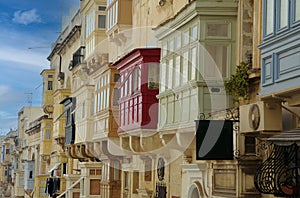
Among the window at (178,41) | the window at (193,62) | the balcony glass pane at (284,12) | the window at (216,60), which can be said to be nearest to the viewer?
the balcony glass pane at (284,12)

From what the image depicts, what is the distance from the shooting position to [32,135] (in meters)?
63.0

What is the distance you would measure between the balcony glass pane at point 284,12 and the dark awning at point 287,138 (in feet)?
5.75

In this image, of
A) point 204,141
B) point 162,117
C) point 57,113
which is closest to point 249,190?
point 204,141

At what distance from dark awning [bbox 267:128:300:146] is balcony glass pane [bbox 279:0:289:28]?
175 centimetres

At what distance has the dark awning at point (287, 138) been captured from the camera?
38.9ft

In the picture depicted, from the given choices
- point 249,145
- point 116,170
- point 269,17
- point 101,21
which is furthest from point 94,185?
point 269,17

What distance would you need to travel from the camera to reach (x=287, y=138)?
39.4ft

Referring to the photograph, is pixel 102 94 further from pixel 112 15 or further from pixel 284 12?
pixel 284 12

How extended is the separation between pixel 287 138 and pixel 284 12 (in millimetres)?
2047

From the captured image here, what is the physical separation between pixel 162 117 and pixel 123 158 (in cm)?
827

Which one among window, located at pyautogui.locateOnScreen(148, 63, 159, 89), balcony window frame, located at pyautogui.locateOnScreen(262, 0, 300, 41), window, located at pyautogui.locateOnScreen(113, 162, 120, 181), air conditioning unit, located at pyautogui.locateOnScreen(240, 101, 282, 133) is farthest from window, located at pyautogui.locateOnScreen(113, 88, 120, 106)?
balcony window frame, located at pyautogui.locateOnScreen(262, 0, 300, 41)

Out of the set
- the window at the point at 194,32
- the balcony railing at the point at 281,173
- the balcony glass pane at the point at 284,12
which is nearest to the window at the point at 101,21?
the window at the point at 194,32

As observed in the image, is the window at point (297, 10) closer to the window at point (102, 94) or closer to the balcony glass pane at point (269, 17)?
the balcony glass pane at point (269, 17)

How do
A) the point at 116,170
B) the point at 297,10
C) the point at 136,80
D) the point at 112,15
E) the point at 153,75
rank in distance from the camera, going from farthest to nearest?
the point at 112,15 → the point at 116,170 → the point at 136,80 → the point at 153,75 → the point at 297,10
